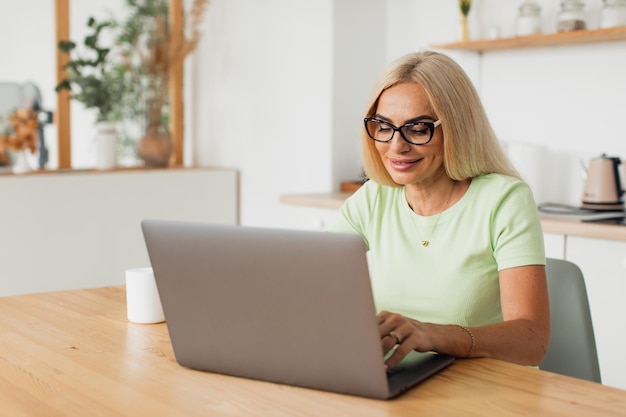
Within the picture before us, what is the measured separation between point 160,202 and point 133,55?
708 mm

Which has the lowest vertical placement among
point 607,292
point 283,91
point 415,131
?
point 607,292

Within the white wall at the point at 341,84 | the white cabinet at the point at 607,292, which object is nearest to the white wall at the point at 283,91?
the white wall at the point at 341,84

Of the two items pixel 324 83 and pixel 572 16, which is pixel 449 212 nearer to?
pixel 572 16

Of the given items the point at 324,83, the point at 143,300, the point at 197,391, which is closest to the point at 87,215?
the point at 324,83

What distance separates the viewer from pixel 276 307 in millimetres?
1205

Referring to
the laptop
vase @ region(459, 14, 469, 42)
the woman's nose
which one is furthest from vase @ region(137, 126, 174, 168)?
the laptop

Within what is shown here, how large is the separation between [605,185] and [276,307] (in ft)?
6.61

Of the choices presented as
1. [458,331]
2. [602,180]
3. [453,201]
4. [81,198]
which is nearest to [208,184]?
[81,198]

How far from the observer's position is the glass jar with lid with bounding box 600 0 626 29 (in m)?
2.92

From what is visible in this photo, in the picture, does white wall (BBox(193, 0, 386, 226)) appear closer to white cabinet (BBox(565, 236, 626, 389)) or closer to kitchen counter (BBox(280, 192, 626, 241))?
kitchen counter (BBox(280, 192, 626, 241))

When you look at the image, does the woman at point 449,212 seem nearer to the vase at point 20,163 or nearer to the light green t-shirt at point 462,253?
the light green t-shirt at point 462,253

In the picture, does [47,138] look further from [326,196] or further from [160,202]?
[326,196]

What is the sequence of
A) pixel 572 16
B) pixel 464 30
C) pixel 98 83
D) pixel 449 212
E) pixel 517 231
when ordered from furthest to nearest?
pixel 98 83, pixel 464 30, pixel 572 16, pixel 449 212, pixel 517 231

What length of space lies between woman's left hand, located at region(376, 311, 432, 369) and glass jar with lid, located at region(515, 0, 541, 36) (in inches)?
82.8
